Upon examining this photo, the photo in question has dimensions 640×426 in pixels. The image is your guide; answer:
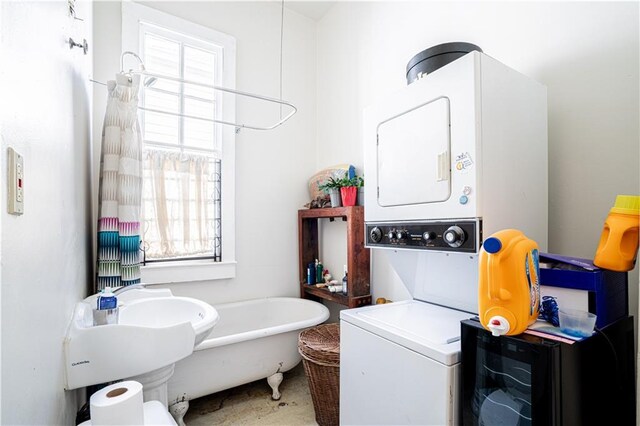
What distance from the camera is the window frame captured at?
2.51 metres

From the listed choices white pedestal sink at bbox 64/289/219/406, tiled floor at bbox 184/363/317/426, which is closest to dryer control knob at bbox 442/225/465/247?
white pedestal sink at bbox 64/289/219/406

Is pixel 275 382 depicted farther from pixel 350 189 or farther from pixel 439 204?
pixel 439 204

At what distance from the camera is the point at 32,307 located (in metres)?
0.75

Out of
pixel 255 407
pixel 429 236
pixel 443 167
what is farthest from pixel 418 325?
pixel 255 407

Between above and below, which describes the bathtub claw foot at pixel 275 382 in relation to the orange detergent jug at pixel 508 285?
below

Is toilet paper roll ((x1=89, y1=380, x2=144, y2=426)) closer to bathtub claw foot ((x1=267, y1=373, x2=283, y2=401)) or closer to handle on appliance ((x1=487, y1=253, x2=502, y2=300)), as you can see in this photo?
handle on appliance ((x1=487, y1=253, x2=502, y2=300))

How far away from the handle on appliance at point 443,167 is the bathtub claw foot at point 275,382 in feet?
6.04

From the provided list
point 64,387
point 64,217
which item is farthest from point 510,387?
point 64,217

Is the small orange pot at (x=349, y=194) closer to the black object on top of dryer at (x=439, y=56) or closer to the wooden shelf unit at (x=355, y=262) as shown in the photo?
the wooden shelf unit at (x=355, y=262)

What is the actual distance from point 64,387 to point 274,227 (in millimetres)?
2115

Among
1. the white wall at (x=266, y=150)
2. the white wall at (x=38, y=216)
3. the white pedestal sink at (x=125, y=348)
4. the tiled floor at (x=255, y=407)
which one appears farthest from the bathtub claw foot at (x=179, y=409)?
the white wall at (x=266, y=150)

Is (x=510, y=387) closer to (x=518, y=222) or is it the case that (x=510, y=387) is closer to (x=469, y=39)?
(x=518, y=222)

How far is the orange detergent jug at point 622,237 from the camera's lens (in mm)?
1063

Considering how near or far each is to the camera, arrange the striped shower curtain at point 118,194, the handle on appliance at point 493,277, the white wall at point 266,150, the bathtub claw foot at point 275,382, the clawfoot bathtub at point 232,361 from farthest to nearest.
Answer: the white wall at point 266,150 → the bathtub claw foot at point 275,382 → the clawfoot bathtub at point 232,361 → the striped shower curtain at point 118,194 → the handle on appliance at point 493,277
